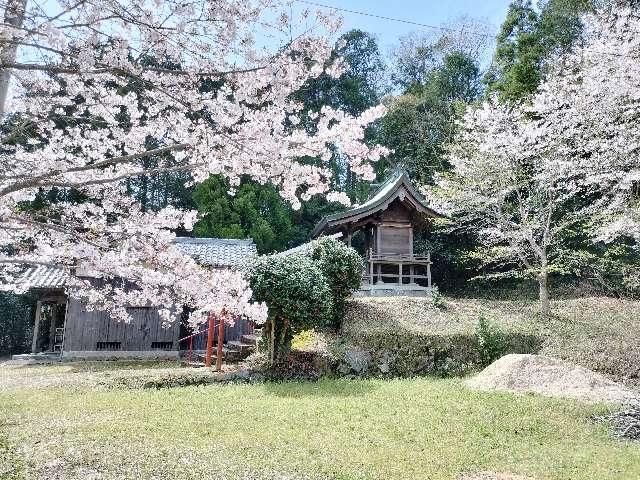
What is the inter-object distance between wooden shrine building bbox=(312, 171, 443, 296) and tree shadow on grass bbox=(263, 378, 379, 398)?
857 centimetres

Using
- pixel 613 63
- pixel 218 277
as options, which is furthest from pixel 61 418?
pixel 613 63

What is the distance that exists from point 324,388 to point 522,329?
7440 millimetres

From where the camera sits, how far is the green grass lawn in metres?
5.28

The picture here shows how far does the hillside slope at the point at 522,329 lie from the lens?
12219 millimetres

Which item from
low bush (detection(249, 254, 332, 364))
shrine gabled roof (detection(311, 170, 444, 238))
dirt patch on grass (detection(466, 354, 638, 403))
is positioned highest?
shrine gabled roof (detection(311, 170, 444, 238))

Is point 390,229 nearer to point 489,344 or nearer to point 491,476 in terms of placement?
point 489,344

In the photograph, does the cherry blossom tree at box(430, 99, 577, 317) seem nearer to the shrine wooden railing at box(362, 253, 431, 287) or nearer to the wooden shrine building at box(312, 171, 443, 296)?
the wooden shrine building at box(312, 171, 443, 296)

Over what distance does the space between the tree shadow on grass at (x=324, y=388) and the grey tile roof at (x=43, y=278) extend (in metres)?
8.83

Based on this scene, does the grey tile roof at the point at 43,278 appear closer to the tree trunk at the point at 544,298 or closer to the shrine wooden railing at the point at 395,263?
the shrine wooden railing at the point at 395,263

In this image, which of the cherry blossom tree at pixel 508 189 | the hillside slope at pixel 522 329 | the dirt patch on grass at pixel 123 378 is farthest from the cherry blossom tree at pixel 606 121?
the dirt patch on grass at pixel 123 378

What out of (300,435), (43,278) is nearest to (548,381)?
(300,435)

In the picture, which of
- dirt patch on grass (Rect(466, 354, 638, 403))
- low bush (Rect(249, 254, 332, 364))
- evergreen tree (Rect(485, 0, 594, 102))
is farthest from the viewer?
evergreen tree (Rect(485, 0, 594, 102))

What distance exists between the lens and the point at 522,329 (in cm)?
1393

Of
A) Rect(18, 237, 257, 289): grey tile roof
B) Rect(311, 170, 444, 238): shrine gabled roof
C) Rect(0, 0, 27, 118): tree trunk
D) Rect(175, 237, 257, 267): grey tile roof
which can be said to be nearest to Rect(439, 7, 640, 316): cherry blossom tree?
Rect(311, 170, 444, 238): shrine gabled roof
